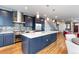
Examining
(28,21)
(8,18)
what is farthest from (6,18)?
(28,21)

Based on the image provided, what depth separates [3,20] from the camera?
6.71 meters

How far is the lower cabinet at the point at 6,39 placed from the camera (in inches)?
244

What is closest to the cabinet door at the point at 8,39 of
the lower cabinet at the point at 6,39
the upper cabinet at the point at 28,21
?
the lower cabinet at the point at 6,39

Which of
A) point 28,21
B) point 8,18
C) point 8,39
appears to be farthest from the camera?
point 28,21

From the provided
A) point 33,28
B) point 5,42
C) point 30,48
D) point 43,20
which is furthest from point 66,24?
point 30,48

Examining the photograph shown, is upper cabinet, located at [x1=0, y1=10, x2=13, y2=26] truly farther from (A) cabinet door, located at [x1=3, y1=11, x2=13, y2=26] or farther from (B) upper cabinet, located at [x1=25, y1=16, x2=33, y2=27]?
(B) upper cabinet, located at [x1=25, y1=16, x2=33, y2=27]

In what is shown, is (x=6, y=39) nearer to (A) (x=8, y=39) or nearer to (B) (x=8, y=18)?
(A) (x=8, y=39)

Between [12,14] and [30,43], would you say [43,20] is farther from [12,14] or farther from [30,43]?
[30,43]

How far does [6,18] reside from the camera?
6.94 m

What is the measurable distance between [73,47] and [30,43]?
63.2 inches

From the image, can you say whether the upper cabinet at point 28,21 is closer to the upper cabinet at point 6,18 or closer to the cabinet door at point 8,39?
the upper cabinet at point 6,18

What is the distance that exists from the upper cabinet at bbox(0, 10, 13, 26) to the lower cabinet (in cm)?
82

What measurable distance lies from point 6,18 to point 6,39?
4.81 feet

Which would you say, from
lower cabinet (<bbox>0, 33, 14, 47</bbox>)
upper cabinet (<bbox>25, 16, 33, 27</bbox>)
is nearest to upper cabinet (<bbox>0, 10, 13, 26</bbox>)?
lower cabinet (<bbox>0, 33, 14, 47</bbox>)
